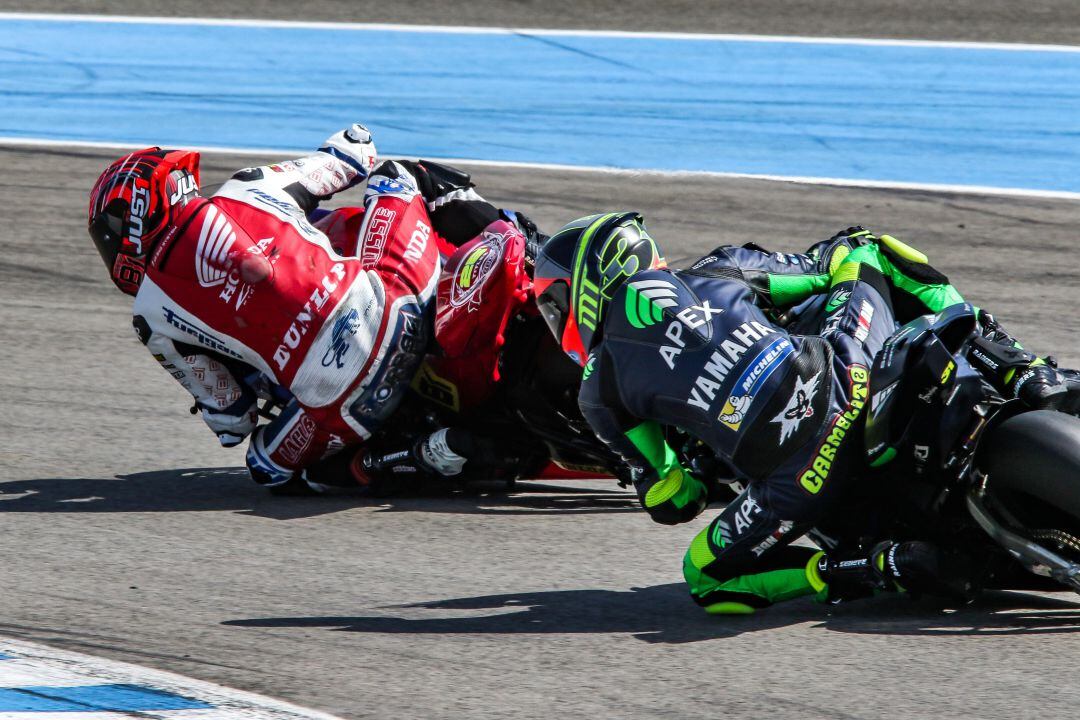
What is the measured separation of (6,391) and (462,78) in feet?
20.2

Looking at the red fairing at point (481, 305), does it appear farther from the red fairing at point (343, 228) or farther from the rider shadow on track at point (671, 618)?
the rider shadow on track at point (671, 618)

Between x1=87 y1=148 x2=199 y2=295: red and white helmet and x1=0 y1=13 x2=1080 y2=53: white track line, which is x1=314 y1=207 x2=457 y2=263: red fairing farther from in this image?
x1=0 y1=13 x2=1080 y2=53: white track line

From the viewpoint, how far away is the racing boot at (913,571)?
457 centimetres

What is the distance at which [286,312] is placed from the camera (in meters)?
6.05

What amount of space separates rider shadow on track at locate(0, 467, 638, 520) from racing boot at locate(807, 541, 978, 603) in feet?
5.14

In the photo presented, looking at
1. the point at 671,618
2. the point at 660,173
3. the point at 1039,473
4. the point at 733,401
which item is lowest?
the point at 660,173

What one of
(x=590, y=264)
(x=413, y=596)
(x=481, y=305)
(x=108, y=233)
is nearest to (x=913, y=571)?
(x=590, y=264)

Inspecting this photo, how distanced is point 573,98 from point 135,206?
22.0 feet

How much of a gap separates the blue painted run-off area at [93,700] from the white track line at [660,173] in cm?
685

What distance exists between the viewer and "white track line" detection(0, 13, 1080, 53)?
1314 centimetres

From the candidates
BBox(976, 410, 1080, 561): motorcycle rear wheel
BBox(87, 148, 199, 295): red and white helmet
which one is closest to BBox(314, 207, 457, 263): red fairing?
BBox(87, 148, 199, 295): red and white helmet

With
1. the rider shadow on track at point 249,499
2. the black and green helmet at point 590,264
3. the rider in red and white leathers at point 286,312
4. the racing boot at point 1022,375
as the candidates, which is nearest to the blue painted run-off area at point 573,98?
the rider in red and white leathers at point 286,312

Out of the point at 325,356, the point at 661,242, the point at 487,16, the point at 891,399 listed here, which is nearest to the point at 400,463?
the point at 325,356

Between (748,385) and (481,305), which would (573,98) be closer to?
(481,305)
